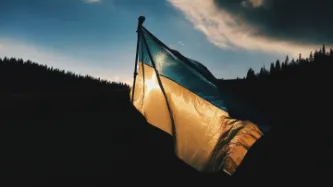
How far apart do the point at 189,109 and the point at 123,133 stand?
6117 mm

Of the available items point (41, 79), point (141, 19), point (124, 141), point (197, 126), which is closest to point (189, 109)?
point (197, 126)

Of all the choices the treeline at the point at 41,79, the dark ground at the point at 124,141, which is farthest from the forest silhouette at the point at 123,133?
the treeline at the point at 41,79

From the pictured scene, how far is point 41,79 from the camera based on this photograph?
34.6m

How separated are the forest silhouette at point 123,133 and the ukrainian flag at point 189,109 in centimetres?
59

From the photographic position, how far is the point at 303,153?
11312 mm

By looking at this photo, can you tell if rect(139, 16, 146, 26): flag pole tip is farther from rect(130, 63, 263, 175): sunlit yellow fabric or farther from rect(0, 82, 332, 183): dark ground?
rect(0, 82, 332, 183): dark ground

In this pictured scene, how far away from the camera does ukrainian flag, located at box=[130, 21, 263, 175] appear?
21.0 ft

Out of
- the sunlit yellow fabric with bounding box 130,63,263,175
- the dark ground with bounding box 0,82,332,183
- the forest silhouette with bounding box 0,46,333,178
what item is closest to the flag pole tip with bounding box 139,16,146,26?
the sunlit yellow fabric with bounding box 130,63,263,175

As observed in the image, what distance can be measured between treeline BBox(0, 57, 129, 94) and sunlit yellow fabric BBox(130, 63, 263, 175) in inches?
887

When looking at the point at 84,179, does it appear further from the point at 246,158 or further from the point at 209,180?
the point at 246,158

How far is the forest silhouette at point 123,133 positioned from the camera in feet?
34.9

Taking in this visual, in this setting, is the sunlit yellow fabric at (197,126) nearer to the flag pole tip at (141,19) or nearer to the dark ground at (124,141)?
the flag pole tip at (141,19)

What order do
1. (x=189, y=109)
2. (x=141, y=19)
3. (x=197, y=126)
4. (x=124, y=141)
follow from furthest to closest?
(x=124, y=141), (x=141, y=19), (x=189, y=109), (x=197, y=126)

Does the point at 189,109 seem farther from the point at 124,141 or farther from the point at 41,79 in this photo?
the point at 41,79
